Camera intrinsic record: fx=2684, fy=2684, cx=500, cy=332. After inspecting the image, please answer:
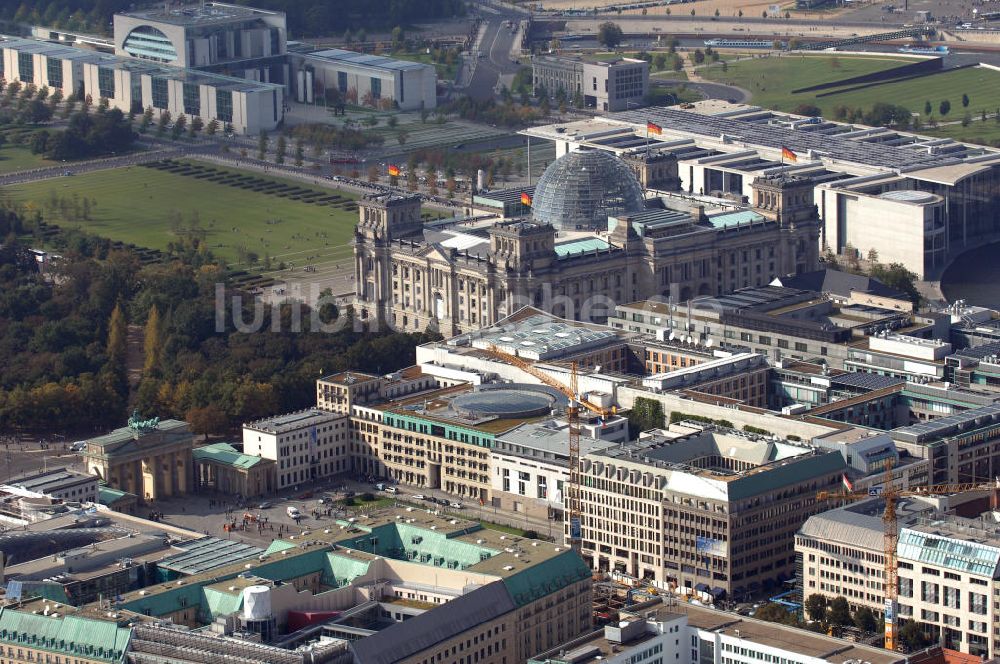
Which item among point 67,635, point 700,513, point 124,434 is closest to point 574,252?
point 124,434

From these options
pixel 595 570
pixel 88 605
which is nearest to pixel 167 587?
pixel 88 605

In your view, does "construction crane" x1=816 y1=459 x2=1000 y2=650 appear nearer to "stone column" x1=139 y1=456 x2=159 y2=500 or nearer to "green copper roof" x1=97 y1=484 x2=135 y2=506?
"green copper roof" x1=97 y1=484 x2=135 y2=506

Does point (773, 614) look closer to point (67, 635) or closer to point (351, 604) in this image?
point (351, 604)

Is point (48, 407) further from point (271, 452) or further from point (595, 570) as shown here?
point (595, 570)

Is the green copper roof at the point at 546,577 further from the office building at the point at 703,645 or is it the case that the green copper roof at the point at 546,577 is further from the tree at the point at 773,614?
the tree at the point at 773,614

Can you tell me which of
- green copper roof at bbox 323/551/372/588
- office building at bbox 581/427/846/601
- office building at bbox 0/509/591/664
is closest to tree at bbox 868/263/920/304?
office building at bbox 581/427/846/601
